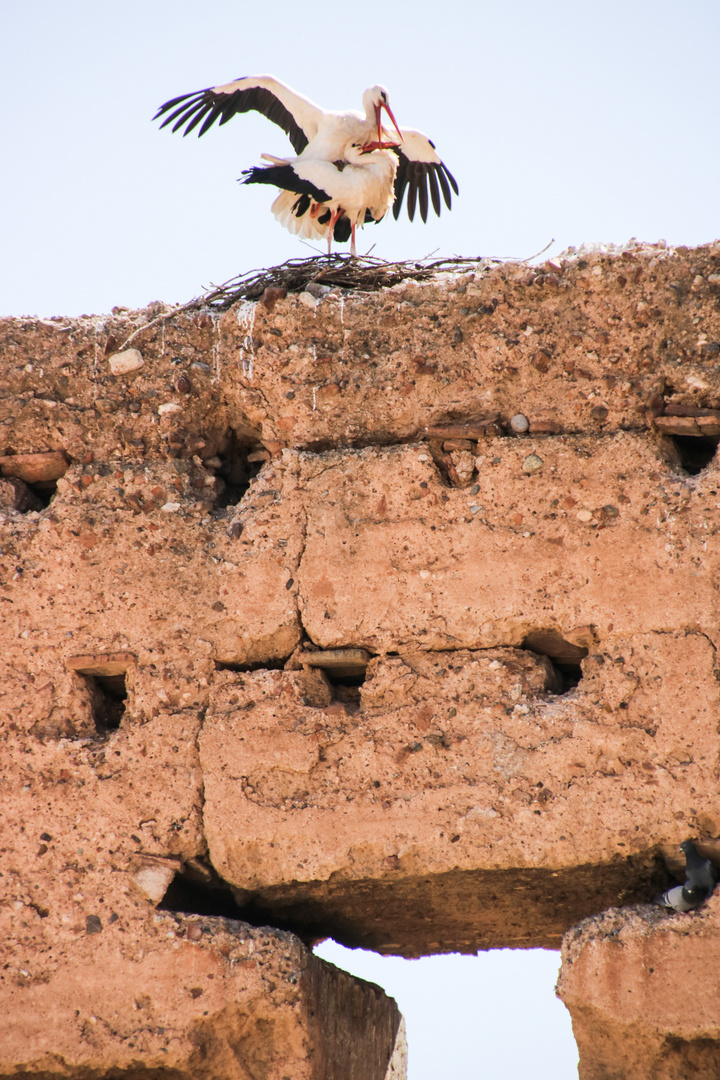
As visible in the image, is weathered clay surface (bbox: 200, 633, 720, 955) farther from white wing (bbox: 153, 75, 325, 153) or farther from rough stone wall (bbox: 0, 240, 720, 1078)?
white wing (bbox: 153, 75, 325, 153)

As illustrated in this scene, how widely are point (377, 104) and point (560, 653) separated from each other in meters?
2.94

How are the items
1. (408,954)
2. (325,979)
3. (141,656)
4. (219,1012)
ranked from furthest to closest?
(408,954), (141,656), (325,979), (219,1012)

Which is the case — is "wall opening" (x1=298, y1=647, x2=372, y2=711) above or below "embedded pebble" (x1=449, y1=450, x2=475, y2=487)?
below

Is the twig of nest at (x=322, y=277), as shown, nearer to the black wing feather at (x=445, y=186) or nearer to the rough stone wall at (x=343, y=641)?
the rough stone wall at (x=343, y=641)

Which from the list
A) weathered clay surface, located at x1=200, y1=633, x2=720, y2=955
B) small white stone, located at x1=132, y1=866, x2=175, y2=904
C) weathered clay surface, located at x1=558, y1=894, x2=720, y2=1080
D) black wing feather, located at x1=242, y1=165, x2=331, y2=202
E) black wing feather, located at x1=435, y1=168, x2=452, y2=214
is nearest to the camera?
weathered clay surface, located at x1=558, y1=894, x2=720, y2=1080

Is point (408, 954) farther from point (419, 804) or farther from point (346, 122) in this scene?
point (346, 122)

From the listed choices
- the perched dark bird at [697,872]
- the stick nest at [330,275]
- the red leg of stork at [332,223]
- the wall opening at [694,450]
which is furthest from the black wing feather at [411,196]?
the perched dark bird at [697,872]

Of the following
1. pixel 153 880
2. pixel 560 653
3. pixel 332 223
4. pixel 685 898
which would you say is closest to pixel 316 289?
pixel 560 653

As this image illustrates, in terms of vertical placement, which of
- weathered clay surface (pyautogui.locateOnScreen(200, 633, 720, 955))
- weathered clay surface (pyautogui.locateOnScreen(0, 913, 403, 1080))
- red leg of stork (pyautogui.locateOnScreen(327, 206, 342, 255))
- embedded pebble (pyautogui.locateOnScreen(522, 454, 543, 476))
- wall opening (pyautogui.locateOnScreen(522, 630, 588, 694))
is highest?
red leg of stork (pyautogui.locateOnScreen(327, 206, 342, 255))

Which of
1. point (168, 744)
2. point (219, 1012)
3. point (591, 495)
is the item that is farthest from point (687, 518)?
point (219, 1012)

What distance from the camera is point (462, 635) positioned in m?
2.79

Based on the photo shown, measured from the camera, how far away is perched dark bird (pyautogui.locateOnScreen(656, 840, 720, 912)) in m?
2.44

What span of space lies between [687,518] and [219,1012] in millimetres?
1719

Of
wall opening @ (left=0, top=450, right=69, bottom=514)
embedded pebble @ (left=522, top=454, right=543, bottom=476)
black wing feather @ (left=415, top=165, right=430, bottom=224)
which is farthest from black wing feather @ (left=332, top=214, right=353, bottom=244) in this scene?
embedded pebble @ (left=522, top=454, right=543, bottom=476)
